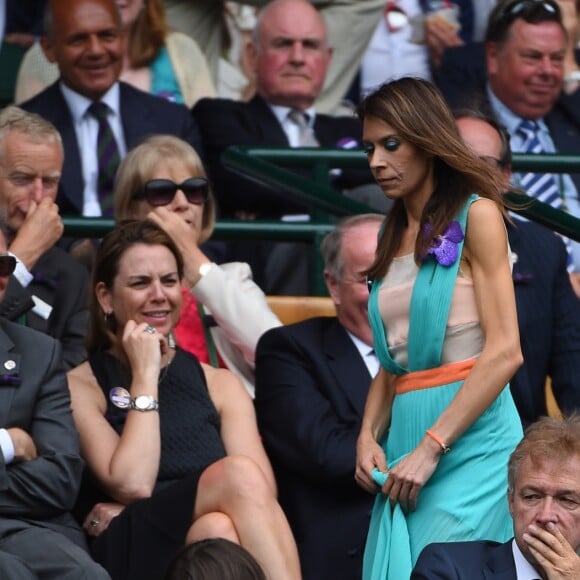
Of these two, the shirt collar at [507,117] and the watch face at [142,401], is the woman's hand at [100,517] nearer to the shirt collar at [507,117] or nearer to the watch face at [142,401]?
the watch face at [142,401]

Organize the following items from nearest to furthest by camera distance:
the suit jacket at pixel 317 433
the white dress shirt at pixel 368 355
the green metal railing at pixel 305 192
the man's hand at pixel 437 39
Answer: the suit jacket at pixel 317 433 < the white dress shirt at pixel 368 355 < the green metal railing at pixel 305 192 < the man's hand at pixel 437 39

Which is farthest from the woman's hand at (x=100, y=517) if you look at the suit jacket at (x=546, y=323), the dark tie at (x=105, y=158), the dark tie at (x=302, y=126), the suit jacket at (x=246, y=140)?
the dark tie at (x=302, y=126)

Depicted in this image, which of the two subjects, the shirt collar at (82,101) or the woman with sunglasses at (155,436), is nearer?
the woman with sunglasses at (155,436)

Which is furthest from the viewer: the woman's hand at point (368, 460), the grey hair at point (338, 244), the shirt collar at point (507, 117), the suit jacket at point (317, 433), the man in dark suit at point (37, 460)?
the shirt collar at point (507, 117)

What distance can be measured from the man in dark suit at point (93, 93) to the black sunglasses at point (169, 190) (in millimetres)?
1046

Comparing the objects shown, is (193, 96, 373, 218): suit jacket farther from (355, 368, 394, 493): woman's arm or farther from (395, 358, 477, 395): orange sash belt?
(395, 358, 477, 395): orange sash belt

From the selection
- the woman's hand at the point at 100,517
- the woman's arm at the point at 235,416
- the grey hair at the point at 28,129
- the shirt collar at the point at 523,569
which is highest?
the grey hair at the point at 28,129

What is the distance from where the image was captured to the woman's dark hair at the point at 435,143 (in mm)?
5172

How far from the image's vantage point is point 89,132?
814cm

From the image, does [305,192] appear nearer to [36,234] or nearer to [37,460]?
[36,234]

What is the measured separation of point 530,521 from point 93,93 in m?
4.05

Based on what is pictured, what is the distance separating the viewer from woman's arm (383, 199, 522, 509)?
507 cm

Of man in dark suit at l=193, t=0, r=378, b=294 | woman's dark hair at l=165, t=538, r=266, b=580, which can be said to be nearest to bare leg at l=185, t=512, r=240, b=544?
woman's dark hair at l=165, t=538, r=266, b=580

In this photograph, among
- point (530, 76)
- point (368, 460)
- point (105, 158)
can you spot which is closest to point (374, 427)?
point (368, 460)
